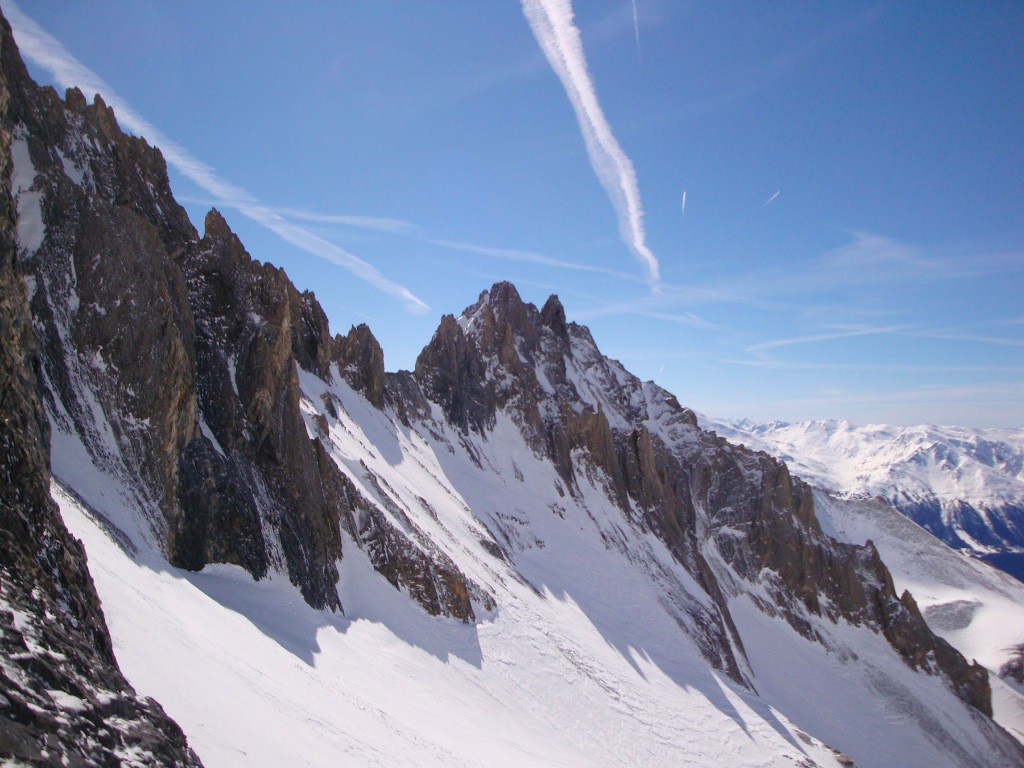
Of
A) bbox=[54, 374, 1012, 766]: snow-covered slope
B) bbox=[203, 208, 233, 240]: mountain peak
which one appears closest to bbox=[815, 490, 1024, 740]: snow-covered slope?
bbox=[54, 374, 1012, 766]: snow-covered slope

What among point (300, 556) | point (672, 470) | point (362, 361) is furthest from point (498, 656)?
point (672, 470)

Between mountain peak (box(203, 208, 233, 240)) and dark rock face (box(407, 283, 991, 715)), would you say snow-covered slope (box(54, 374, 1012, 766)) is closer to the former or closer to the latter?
dark rock face (box(407, 283, 991, 715))

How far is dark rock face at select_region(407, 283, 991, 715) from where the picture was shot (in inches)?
3351

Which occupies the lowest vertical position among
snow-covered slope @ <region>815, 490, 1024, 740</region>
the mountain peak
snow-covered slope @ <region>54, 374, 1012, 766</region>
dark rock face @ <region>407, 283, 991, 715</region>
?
snow-covered slope @ <region>54, 374, 1012, 766</region>

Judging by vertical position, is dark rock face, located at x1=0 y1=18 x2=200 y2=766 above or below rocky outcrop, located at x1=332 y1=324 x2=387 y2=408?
below

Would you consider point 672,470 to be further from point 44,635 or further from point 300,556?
point 44,635

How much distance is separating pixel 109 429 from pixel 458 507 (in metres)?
37.6

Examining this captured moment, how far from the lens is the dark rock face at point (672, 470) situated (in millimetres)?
85125

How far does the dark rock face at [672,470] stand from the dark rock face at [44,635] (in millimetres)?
68531

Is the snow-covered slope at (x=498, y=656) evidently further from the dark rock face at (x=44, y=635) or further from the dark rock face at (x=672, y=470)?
the dark rock face at (x=672, y=470)

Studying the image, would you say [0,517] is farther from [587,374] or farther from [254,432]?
[587,374]

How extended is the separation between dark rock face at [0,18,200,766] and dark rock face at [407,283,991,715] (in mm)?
68531

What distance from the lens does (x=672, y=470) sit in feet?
362

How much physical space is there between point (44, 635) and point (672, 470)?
11048 centimetres
